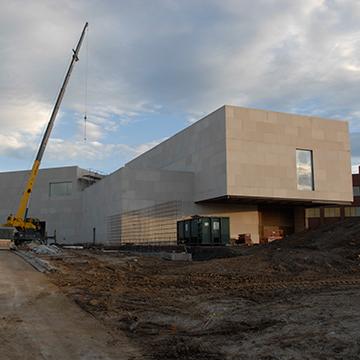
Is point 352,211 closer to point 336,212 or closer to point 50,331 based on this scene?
point 336,212

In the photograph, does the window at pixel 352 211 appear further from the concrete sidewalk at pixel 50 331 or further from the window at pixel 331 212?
the concrete sidewalk at pixel 50 331

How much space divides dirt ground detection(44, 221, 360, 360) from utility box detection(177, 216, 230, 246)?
13.8 metres

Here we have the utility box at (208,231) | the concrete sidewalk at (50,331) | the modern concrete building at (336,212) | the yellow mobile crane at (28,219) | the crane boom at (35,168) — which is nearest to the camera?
the concrete sidewalk at (50,331)

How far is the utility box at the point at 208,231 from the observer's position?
34406 millimetres

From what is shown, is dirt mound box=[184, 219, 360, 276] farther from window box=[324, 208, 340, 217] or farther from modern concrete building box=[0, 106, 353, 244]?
window box=[324, 208, 340, 217]

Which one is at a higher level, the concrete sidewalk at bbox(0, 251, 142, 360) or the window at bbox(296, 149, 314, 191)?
the window at bbox(296, 149, 314, 191)

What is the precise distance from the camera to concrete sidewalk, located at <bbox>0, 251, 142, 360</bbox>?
7.48 m

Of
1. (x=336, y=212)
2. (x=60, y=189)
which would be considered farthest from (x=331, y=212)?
(x=60, y=189)

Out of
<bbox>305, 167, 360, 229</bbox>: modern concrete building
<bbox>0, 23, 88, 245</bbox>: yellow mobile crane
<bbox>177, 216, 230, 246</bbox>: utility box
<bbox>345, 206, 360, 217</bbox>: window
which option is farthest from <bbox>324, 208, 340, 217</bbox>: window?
<bbox>0, 23, 88, 245</bbox>: yellow mobile crane

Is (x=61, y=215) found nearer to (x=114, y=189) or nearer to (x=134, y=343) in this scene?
(x=114, y=189)

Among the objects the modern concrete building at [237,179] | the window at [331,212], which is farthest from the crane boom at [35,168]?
the window at [331,212]

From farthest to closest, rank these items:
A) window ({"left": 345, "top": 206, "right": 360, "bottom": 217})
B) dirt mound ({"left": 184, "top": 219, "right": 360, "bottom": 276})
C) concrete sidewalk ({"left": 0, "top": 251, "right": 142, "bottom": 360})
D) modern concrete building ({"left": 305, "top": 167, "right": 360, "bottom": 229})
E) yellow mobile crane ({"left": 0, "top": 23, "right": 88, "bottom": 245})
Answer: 1. window ({"left": 345, "top": 206, "right": 360, "bottom": 217})
2. modern concrete building ({"left": 305, "top": 167, "right": 360, "bottom": 229})
3. yellow mobile crane ({"left": 0, "top": 23, "right": 88, "bottom": 245})
4. dirt mound ({"left": 184, "top": 219, "right": 360, "bottom": 276})
5. concrete sidewalk ({"left": 0, "top": 251, "right": 142, "bottom": 360})

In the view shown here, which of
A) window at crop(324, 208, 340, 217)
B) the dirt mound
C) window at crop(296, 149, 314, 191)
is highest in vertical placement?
window at crop(296, 149, 314, 191)

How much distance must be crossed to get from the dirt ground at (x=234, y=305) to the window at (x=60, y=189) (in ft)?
164
